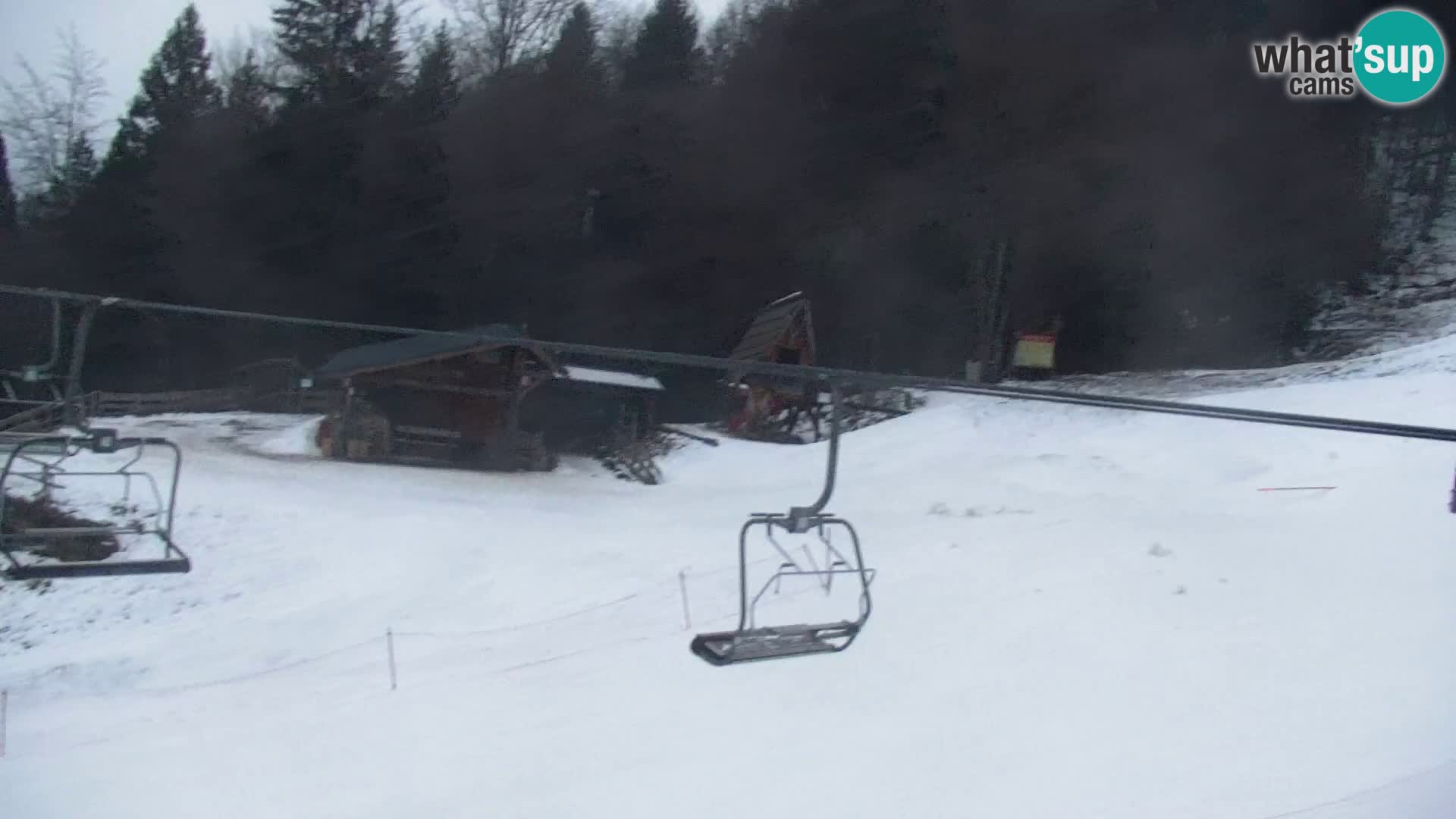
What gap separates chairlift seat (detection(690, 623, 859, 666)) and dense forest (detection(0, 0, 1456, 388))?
16.2 metres

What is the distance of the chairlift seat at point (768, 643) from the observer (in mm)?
4102

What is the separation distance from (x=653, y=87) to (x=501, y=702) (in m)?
18.7

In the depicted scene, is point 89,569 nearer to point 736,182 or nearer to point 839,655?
point 839,655

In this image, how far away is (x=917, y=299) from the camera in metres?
23.5

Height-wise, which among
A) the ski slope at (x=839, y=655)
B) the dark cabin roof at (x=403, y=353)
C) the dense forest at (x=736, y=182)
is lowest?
the ski slope at (x=839, y=655)

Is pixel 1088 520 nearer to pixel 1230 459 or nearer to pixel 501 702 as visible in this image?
pixel 1230 459

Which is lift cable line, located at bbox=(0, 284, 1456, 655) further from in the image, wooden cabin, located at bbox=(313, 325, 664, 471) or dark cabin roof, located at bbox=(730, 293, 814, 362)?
dark cabin roof, located at bbox=(730, 293, 814, 362)

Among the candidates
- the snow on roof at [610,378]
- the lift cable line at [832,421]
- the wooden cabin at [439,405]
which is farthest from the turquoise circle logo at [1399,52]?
the wooden cabin at [439,405]

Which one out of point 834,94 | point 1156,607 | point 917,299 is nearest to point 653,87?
point 834,94

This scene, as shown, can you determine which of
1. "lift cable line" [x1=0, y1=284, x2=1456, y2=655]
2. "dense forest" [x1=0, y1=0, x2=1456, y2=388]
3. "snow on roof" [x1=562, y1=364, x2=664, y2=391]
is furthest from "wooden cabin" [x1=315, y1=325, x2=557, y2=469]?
"lift cable line" [x1=0, y1=284, x2=1456, y2=655]
